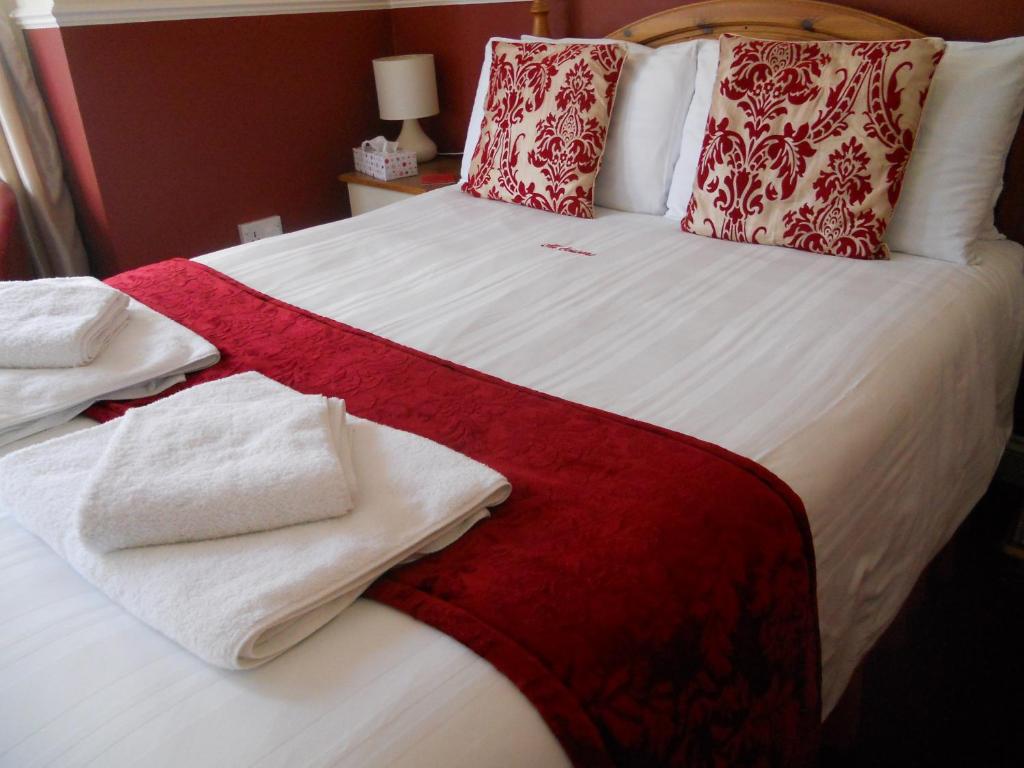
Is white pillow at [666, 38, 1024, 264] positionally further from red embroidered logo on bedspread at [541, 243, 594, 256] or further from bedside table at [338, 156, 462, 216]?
bedside table at [338, 156, 462, 216]

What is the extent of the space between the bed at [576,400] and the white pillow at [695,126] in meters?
0.15

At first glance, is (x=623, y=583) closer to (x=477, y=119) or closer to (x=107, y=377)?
(x=107, y=377)

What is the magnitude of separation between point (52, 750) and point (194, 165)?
2492mm

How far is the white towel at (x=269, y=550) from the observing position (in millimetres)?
733

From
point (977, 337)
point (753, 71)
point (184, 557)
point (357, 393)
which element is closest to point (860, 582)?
point (977, 337)

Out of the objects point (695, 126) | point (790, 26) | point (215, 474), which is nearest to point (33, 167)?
point (695, 126)

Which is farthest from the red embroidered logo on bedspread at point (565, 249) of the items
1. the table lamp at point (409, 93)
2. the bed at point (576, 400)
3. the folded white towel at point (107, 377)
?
the table lamp at point (409, 93)

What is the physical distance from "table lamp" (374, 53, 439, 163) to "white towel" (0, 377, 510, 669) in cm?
222

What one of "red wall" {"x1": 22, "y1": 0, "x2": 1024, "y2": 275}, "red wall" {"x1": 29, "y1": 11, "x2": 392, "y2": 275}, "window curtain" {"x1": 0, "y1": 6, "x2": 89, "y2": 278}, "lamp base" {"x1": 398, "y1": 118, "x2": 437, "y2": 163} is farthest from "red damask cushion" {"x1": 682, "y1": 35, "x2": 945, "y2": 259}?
"window curtain" {"x1": 0, "y1": 6, "x2": 89, "y2": 278}

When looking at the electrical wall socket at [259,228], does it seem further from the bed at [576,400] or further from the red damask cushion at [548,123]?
the red damask cushion at [548,123]

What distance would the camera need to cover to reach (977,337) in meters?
A: 1.44

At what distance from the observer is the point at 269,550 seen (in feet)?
2.67

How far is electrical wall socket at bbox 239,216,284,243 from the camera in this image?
298cm

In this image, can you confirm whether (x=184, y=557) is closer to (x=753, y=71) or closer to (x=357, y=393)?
(x=357, y=393)
